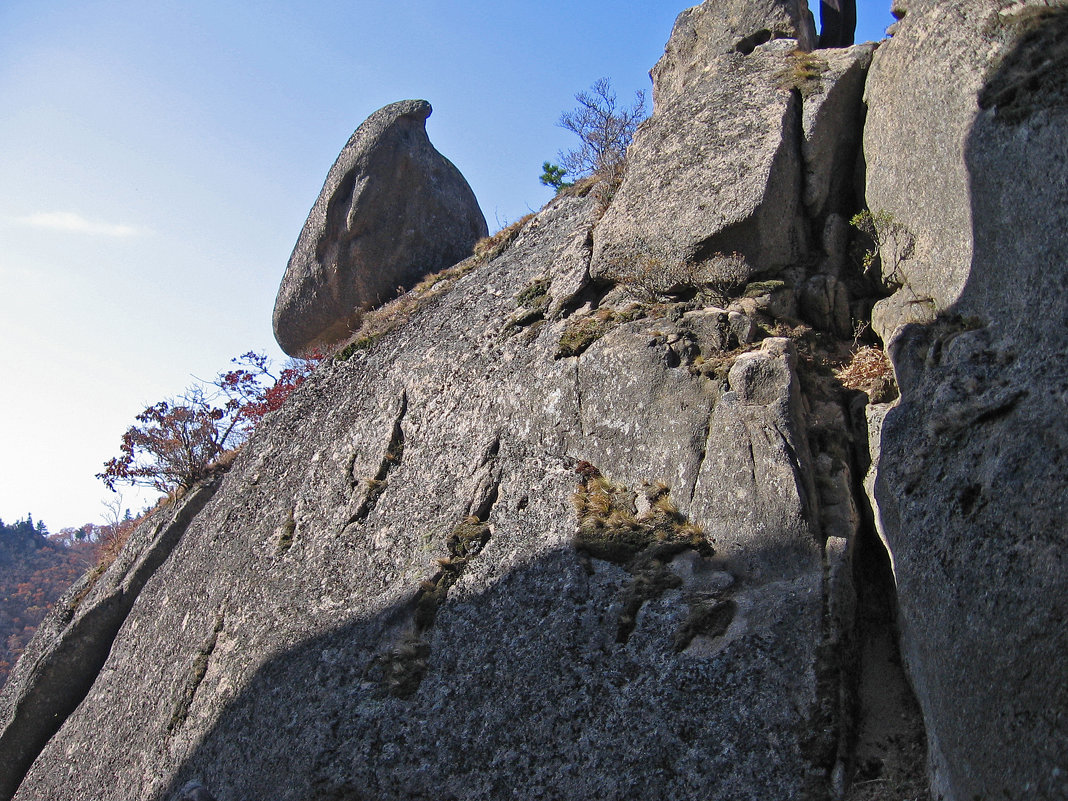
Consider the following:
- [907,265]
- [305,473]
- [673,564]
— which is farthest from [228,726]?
[907,265]

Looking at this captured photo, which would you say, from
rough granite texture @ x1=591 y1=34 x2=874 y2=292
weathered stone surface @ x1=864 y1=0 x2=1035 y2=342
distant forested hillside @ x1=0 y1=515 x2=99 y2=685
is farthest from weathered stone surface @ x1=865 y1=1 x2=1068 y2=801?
distant forested hillside @ x1=0 y1=515 x2=99 y2=685

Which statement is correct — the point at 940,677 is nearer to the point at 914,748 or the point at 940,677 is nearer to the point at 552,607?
the point at 914,748

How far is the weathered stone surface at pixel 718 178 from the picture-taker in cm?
660

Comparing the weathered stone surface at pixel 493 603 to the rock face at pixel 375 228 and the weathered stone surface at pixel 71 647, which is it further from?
the rock face at pixel 375 228

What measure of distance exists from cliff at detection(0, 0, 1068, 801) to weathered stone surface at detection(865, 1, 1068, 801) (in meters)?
0.02

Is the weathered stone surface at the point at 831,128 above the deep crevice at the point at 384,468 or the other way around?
above

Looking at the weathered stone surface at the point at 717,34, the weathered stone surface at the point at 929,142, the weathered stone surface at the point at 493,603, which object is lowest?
the weathered stone surface at the point at 493,603

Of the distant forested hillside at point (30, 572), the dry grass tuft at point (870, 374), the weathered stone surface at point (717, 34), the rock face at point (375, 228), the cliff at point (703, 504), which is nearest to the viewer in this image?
the cliff at point (703, 504)

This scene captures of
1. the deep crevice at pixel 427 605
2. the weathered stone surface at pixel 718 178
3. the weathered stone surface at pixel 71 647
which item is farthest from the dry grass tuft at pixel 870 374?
the weathered stone surface at pixel 71 647

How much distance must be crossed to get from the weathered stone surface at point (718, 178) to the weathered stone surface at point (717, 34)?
45 centimetres

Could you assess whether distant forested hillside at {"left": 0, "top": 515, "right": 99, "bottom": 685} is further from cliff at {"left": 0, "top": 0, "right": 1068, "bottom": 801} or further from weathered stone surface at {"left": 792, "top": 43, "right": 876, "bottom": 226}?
weathered stone surface at {"left": 792, "top": 43, "right": 876, "bottom": 226}

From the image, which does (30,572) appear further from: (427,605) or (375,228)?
(427,605)

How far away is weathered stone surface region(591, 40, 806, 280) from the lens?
660 centimetres

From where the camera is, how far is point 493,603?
554 centimetres
